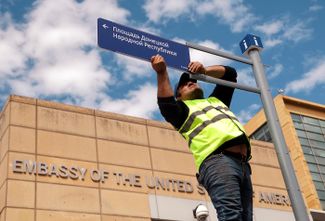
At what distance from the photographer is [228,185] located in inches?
150

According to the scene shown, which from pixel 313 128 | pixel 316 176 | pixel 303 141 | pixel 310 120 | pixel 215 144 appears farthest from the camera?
pixel 310 120

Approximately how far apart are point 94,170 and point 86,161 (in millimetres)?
355

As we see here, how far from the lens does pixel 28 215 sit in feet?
45.4

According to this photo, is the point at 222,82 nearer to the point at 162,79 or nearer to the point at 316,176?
the point at 162,79

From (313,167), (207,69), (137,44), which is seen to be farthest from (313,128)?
(207,69)

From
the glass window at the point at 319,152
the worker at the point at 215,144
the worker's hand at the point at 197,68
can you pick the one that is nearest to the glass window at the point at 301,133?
the glass window at the point at 319,152

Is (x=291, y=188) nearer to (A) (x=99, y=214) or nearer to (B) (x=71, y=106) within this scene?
(A) (x=99, y=214)

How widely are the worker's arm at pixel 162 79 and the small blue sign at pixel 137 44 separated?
1.84 m

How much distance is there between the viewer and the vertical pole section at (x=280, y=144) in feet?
19.6

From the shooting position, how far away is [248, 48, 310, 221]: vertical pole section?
5977 millimetres

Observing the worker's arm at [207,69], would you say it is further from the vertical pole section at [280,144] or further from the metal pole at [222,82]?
the vertical pole section at [280,144]

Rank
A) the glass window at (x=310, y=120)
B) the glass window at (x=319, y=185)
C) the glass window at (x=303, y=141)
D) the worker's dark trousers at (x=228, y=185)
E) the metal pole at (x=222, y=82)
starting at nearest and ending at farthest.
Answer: the worker's dark trousers at (x=228, y=185) < the metal pole at (x=222, y=82) < the glass window at (x=319, y=185) < the glass window at (x=303, y=141) < the glass window at (x=310, y=120)

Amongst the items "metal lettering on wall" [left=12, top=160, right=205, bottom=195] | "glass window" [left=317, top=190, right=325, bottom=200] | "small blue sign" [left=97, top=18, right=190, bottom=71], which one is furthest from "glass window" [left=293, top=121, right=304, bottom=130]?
"small blue sign" [left=97, top=18, right=190, bottom=71]

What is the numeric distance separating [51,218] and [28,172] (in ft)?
4.71
